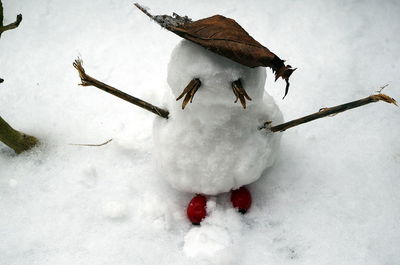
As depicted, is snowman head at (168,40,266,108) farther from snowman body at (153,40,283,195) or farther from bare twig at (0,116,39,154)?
bare twig at (0,116,39,154)

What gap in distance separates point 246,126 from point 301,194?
1.35 feet

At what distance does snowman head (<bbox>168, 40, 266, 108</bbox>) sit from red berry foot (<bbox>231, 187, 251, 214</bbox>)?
42cm

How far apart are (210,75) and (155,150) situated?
437 mm

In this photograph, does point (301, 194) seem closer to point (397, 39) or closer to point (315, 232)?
point (315, 232)

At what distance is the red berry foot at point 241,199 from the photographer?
130 cm

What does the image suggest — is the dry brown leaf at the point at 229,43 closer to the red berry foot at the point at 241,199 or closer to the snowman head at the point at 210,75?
the snowman head at the point at 210,75

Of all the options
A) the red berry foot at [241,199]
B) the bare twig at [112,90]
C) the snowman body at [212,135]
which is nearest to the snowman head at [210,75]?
the snowman body at [212,135]

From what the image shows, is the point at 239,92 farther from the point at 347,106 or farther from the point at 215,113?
the point at 347,106

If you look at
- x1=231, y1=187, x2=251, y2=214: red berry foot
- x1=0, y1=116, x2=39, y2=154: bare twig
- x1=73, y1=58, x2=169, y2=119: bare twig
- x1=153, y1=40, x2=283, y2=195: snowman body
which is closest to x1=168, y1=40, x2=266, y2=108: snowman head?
x1=153, y1=40, x2=283, y2=195: snowman body

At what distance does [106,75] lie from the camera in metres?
1.80

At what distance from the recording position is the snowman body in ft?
3.32

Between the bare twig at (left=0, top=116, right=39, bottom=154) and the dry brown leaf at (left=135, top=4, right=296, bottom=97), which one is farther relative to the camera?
the bare twig at (left=0, top=116, right=39, bottom=154)

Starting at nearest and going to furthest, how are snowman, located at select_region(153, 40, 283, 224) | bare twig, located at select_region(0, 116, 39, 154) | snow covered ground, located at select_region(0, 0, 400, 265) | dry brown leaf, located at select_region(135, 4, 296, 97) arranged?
dry brown leaf, located at select_region(135, 4, 296, 97) → snowman, located at select_region(153, 40, 283, 224) → snow covered ground, located at select_region(0, 0, 400, 265) → bare twig, located at select_region(0, 116, 39, 154)

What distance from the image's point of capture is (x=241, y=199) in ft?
4.24
